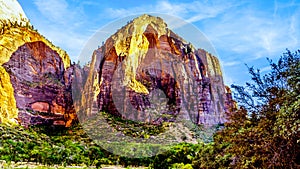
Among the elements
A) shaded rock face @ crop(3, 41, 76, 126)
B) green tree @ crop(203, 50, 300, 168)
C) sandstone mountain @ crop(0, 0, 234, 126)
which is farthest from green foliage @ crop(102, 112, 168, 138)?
green tree @ crop(203, 50, 300, 168)

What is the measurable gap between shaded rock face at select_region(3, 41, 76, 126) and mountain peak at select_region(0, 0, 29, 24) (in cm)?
821

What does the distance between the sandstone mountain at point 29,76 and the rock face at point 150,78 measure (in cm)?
700

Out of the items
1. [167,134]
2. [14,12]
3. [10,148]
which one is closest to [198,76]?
[167,134]

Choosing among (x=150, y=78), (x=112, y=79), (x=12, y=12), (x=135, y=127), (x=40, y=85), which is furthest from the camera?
(x=112, y=79)

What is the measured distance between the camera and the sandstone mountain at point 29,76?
65125mm

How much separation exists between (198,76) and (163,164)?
68882 millimetres

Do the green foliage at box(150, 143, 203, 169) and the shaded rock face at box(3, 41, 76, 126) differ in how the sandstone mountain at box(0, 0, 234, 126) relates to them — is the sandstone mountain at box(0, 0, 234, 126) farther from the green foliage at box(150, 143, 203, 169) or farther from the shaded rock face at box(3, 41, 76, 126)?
the green foliage at box(150, 143, 203, 169)

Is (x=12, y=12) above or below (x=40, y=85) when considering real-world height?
above

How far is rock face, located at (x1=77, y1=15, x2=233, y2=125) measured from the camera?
75.4 meters

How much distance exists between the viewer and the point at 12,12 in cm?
8212

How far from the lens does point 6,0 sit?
84188 millimetres

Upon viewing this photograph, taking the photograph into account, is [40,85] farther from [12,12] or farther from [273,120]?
[273,120]

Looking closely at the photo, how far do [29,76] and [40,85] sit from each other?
386cm

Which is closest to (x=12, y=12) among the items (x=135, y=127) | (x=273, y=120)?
(x=135, y=127)
